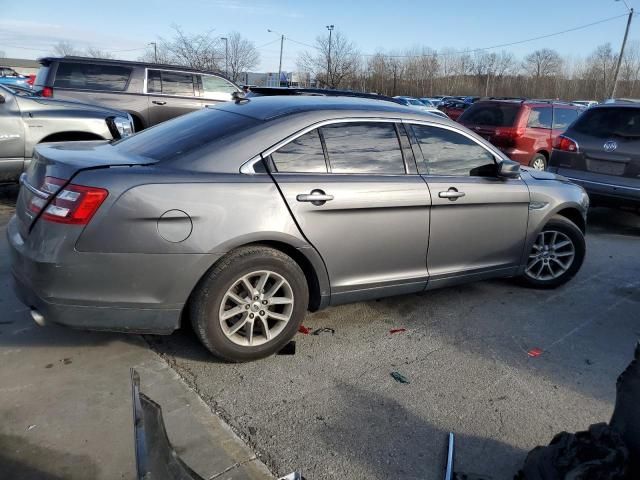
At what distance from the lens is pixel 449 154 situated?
4.03 meters

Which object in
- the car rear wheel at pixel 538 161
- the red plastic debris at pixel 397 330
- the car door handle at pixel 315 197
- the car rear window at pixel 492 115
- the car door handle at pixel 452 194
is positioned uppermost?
the car rear window at pixel 492 115

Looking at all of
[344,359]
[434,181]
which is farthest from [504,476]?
[434,181]

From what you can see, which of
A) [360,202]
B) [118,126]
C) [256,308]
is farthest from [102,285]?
[118,126]

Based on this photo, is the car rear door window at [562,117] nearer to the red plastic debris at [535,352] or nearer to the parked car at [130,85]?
the parked car at [130,85]

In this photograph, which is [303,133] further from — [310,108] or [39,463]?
[39,463]

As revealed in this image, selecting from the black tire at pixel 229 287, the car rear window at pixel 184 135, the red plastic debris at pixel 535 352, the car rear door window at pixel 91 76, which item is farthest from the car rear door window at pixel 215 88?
the red plastic debris at pixel 535 352

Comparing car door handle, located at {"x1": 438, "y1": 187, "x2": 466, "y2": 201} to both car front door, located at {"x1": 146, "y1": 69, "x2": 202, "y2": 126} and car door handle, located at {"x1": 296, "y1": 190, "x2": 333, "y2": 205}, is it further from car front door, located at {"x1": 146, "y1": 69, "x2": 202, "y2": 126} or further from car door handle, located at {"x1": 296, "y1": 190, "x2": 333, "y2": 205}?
car front door, located at {"x1": 146, "y1": 69, "x2": 202, "y2": 126}

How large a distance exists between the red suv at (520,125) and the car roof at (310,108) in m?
6.67

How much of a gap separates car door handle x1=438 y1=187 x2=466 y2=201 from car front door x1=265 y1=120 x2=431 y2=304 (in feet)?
0.46

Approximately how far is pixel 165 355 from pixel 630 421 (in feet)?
8.50

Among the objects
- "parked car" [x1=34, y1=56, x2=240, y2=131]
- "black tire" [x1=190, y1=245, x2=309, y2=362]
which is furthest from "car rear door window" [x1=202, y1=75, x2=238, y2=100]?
"black tire" [x1=190, y1=245, x2=309, y2=362]

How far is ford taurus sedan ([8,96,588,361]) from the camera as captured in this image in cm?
280

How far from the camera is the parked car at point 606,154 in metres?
6.61

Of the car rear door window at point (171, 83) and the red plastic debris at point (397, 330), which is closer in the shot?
the red plastic debris at point (397, 330)
